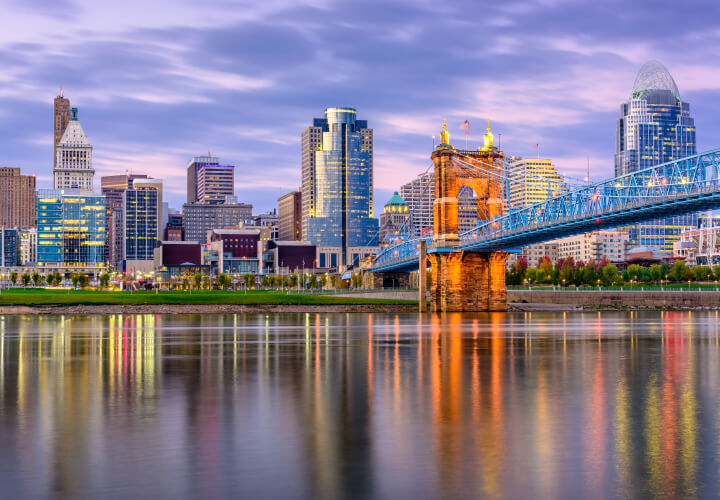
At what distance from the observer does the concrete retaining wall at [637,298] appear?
104m

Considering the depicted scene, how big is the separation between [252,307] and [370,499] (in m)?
84.8

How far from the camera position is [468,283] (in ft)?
332

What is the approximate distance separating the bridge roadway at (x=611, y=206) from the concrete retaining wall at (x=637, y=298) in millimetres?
14693

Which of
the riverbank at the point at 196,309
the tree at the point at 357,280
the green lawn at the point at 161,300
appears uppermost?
the tree at the point at 357,280

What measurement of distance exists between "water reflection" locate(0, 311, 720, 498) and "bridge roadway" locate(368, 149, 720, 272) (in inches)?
1405

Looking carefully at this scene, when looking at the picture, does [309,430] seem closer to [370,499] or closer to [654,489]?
[370,499]

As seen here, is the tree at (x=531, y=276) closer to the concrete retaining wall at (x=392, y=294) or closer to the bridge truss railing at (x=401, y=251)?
the bridge truss railing at (x=401, y=251)

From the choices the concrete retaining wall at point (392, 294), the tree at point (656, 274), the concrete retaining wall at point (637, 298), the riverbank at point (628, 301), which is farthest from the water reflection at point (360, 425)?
the tree at point (656, 274)

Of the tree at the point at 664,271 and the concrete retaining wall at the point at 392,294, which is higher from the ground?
the tree at the point at 664,271

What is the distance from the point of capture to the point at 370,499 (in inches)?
448

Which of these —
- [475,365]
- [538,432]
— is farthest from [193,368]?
Result: [538,432]

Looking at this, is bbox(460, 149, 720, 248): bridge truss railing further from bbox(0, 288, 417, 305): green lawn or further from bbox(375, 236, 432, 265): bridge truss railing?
bbox(375, 236, 432, 265): bridge truss railing

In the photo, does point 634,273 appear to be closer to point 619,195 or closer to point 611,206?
point 619,195

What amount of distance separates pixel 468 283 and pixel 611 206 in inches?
1078
